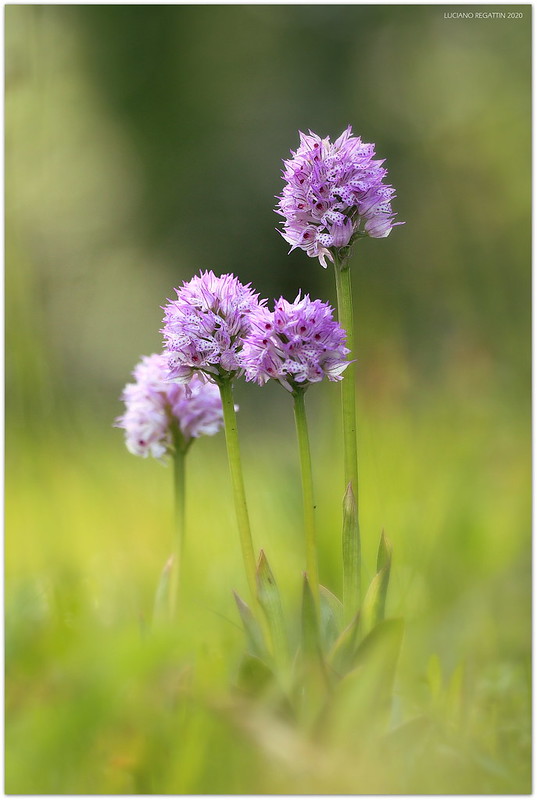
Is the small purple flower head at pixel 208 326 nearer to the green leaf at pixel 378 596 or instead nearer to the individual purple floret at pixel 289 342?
the individual purple floret at pixel 289 342

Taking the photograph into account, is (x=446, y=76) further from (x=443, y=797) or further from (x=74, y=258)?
(x=443, y=797)

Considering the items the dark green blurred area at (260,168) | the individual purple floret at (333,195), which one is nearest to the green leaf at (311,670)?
the individual purple floret at (333,195)

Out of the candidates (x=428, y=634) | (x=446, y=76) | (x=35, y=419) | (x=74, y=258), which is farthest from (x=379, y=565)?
(x=74, y=258)

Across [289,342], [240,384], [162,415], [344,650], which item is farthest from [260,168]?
[344,650]

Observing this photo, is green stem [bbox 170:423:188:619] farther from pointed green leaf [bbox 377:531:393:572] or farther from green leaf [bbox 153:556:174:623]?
pointed green leaf [bbox 377:531:393:572]

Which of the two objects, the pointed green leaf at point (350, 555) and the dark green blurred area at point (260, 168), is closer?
the pointed green leaf at point (350, 555)

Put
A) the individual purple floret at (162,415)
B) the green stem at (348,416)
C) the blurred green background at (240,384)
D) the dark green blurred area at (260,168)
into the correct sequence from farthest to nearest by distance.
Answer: the dark green blurred area at (260,168) < the individual purple floret at (162,415) < the green stem at (348,416) < the blurred green background at (240,384)
